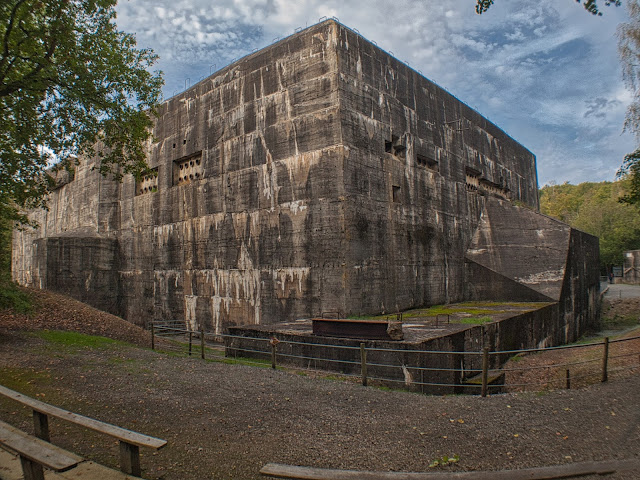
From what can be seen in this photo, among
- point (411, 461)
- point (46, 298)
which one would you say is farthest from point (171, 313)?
point (411, 461)

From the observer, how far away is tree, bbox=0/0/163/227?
829 centimetres

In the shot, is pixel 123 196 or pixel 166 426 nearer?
pixel 166 426

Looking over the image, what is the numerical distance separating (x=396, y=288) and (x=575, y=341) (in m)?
9.39

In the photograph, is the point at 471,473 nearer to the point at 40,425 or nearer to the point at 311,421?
the point at 311,421

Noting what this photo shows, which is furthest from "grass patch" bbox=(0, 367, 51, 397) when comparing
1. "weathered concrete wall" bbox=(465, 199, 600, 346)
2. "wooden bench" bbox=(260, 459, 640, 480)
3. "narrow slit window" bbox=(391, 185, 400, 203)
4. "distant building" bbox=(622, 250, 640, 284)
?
"distant building" bbox=(622, 250, 640, 284)

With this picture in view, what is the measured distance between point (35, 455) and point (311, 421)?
3030mm

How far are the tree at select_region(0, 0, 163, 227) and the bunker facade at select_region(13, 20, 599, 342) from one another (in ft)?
15.4

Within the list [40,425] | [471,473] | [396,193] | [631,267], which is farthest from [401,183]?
[631,267]

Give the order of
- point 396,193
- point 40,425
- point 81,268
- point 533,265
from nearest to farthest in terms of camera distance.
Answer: point 40,425, point 396,193, point 533,265, point 81,268

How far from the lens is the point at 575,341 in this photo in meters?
17.4

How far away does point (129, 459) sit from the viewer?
10.6ft

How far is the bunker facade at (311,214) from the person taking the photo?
42.6ft

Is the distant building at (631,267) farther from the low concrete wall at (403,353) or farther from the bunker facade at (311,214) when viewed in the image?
the low concrete wall at (403,353)

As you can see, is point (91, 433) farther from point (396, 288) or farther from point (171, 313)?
point (171, 313)
